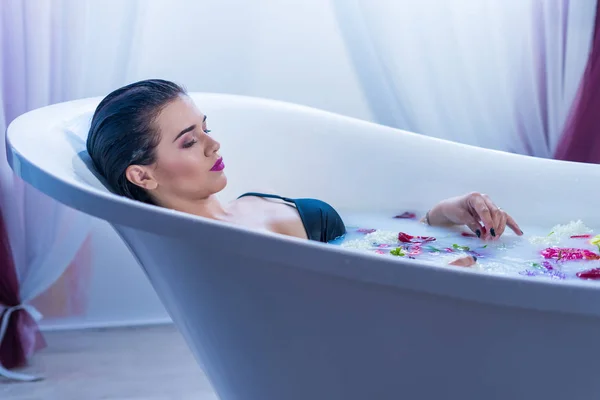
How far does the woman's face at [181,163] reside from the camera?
1.35 metres

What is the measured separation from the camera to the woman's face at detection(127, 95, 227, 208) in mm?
1354

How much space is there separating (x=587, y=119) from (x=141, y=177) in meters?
1.55

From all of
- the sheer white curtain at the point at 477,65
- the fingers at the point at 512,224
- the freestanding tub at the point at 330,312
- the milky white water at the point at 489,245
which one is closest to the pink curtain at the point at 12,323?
the freestanding tub at the point at 330,312

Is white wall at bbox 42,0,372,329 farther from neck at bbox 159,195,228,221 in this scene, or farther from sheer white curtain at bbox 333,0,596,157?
neck at bbox 159,195,228,221

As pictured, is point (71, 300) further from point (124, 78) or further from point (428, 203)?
point (428, 203)

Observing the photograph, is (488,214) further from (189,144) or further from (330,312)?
(330,312)

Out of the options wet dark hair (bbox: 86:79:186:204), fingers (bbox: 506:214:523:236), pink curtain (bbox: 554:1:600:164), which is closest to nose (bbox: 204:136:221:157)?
wet dark hair (bbox: 86:79:186:204)

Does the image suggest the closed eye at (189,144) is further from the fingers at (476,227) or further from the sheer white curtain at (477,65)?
the sheer white curtain at (477,65)

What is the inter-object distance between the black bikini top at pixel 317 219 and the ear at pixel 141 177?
322mm

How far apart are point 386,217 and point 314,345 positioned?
0.91 metres

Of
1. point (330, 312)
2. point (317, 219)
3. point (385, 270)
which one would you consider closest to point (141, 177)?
point (317, 219)

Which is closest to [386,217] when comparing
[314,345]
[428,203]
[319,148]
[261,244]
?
[428,203]

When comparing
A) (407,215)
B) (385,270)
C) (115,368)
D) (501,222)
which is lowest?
(115,368)

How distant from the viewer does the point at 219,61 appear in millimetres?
2193
